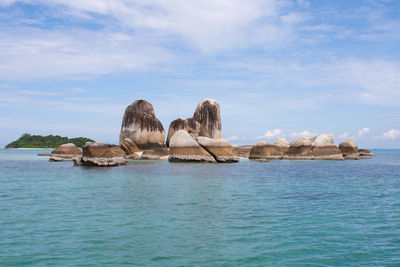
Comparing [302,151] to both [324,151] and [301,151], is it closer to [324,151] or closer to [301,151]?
[301,151]

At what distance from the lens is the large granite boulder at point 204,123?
5281cm

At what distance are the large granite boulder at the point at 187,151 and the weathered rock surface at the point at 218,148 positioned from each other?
0.53 metres

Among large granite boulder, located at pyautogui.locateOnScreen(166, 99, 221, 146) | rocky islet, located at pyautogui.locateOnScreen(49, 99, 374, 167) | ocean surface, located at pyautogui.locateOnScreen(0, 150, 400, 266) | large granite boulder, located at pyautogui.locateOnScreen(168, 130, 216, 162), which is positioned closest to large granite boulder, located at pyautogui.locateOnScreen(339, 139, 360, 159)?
rocky islet, located at pyautogui.locateOnScreen(49, 99, 374, 167)

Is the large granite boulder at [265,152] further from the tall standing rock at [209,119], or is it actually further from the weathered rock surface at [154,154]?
the weathered rock surface at [154,154]

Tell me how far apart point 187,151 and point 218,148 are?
3349 millimetres

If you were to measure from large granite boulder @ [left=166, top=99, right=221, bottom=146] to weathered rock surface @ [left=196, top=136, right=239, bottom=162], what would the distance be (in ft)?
45.9

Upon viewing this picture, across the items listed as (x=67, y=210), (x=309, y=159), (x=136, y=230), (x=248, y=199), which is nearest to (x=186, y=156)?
(x=309, y=159)

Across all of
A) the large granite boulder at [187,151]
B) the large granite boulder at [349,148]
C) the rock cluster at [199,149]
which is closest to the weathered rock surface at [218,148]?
the rock cluster at [199,149]

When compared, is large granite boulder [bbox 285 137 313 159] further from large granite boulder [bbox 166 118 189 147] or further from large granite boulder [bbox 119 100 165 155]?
large granite boulder [bbox 119 100 165 155]

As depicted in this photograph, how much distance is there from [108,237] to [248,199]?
Answer: 22.6 feet

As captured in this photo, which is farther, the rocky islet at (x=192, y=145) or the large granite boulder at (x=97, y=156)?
the rocky islet at (x=192, y=145)

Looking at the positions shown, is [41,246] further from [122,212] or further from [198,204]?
[198,204]

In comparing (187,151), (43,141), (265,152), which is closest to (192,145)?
(187,151)

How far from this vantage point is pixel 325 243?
26.2 ft
